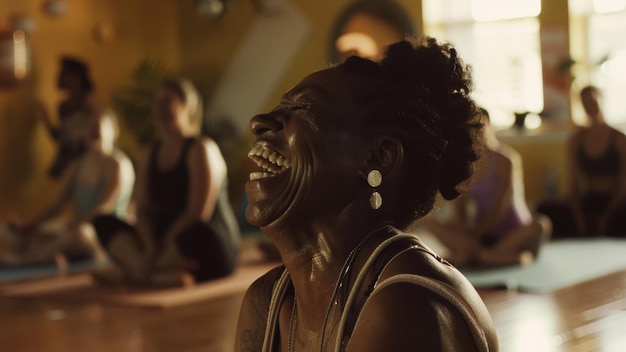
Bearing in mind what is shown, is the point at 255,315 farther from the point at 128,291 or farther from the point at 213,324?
the point at 128,291

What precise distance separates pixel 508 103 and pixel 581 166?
1.18 metres

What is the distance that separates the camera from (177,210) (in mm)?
4688

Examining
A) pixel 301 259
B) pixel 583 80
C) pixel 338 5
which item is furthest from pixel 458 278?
pixel 338 5

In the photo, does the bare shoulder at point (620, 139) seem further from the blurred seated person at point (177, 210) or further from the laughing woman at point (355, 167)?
the laughing woman at point (355, 167)

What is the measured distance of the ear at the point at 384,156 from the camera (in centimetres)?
115

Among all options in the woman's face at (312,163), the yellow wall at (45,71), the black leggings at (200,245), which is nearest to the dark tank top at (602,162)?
the black leggings at (200,245)

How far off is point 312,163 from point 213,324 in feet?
8.70

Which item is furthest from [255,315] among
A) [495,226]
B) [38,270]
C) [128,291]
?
[38,270]

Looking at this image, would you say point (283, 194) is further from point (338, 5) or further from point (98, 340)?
point (338, 5)

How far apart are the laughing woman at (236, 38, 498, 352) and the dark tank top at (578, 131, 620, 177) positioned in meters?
5.40

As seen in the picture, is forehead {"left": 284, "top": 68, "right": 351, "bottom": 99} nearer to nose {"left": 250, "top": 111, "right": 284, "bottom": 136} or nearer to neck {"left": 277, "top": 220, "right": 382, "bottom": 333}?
nose {"left": 250, "top": 111, "right": 284, "bottom": 136}

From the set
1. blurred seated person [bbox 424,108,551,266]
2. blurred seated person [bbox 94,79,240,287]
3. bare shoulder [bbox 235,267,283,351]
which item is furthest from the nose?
blurred seated person [bbox 424,108,551,266]

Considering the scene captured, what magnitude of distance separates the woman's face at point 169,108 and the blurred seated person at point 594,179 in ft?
9.24

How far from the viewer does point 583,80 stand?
285 inches
